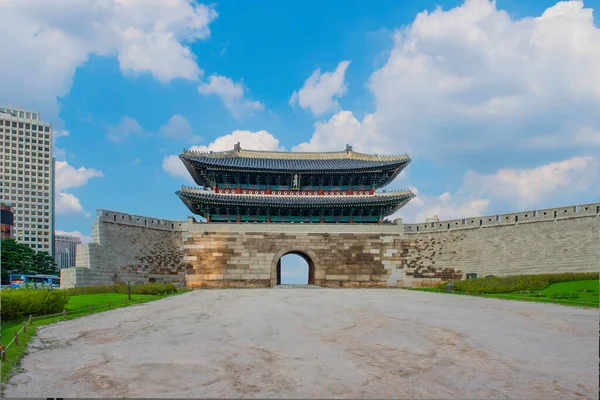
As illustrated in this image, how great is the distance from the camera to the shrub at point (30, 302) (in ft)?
43.5

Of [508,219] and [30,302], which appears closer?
[30,302]

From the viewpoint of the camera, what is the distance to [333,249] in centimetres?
3288

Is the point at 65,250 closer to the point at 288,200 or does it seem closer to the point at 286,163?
the point at 286,163

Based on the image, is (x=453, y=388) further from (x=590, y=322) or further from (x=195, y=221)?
(x=195, y=221)

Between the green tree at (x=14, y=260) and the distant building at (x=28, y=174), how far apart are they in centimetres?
1903

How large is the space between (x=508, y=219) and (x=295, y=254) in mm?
15928

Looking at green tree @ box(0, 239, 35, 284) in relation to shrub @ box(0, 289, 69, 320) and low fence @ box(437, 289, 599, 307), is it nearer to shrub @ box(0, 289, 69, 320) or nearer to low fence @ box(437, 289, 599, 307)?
shrub @ box(0, 289, 69, 320)

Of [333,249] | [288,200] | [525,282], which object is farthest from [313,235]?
[525,282]

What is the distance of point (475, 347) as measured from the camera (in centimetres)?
1027

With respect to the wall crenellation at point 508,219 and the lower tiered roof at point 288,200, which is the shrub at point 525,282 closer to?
the wall crenellation at point 508,219

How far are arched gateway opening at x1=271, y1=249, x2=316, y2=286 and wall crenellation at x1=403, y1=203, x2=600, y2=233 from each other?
7.90 meters

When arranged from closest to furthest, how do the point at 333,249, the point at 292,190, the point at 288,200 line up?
the point at 333,249
the point at 288,200
the point at 292,190

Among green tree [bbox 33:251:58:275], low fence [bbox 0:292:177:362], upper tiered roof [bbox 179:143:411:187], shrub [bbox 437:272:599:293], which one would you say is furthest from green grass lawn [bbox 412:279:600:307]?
green tree [bbox 33:251:58:275]

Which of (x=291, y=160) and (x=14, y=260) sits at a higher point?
(x=291, y=160)
